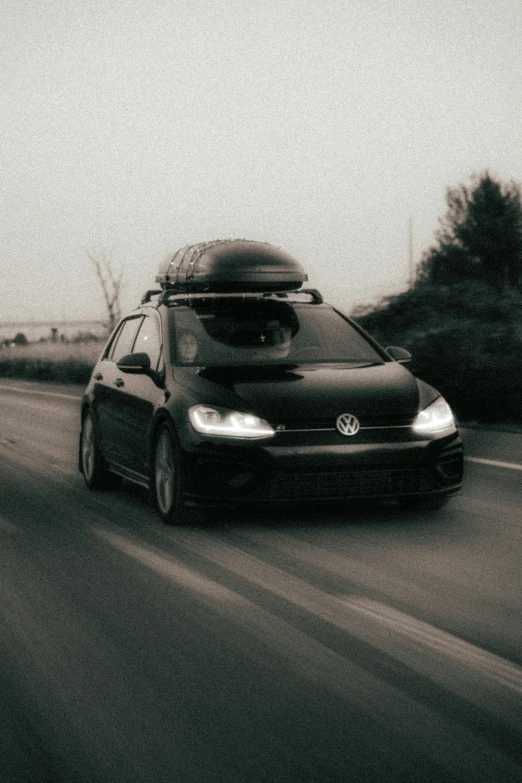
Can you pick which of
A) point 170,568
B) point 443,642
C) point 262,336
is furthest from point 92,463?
point 443,642

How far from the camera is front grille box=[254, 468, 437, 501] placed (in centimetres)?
895

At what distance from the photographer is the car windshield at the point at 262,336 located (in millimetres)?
10023

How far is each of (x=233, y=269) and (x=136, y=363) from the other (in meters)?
2.33

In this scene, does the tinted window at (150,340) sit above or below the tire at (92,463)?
above

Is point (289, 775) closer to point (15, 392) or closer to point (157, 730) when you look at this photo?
point (157, 730)

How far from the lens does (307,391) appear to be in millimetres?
9227

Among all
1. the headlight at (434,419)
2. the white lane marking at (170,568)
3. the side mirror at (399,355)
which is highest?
the side mirror at (399,355)

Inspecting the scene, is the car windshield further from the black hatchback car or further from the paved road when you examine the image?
the paved road

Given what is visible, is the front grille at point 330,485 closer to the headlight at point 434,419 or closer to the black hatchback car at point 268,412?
the black hatchback car at point 268,412

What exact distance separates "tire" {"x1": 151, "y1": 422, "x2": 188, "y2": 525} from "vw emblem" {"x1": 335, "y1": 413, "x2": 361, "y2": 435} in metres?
1.04

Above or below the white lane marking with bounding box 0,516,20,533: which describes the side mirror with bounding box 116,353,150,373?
above

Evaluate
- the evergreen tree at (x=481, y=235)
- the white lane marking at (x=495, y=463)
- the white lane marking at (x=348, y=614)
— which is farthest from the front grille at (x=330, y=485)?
the evergreen tree at (x=481, y=235)

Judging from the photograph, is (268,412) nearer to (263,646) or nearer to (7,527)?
(7,527)

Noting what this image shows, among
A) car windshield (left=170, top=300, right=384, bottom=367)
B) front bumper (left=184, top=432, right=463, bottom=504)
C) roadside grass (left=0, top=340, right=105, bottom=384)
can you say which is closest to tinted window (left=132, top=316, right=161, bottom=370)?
car windshield (left=170, top=300, right=384, bottom=367)
